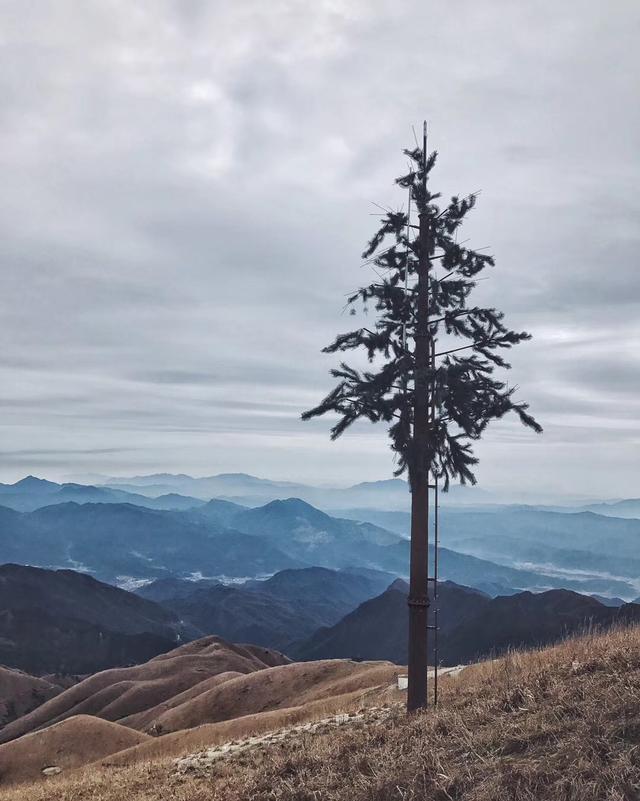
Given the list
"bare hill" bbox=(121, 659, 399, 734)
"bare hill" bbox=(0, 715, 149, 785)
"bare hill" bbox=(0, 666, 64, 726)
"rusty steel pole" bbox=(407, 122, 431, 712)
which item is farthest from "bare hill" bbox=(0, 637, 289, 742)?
"rusty steel pole" bbox=(407, 122, 431, 712)

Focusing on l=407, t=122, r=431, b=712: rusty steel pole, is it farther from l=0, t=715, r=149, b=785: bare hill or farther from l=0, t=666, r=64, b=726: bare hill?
l=0, t=666, r=64, b=726: bare hill

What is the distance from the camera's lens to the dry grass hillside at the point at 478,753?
7.71 meters

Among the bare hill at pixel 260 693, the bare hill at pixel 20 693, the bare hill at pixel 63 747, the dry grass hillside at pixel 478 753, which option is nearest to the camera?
the dry grass hillside at pixel 478 753

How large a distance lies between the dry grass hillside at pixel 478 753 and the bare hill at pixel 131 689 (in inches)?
2447

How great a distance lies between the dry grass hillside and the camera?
771 centimetres

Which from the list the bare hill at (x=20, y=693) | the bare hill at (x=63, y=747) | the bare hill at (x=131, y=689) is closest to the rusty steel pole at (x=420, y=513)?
the bare hill at (x=63, y=747)

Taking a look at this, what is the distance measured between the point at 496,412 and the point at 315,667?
38.4m

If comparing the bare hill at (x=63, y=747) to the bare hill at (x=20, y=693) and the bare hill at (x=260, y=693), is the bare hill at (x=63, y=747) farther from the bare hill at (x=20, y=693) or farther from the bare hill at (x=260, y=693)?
the bare hill at (x=20, y=693)

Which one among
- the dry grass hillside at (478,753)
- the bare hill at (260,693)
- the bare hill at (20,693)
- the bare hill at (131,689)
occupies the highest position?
the dry grass hillside at (478,753)

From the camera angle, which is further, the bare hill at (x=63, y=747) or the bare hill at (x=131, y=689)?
the bare hill at (x=131, y=689)

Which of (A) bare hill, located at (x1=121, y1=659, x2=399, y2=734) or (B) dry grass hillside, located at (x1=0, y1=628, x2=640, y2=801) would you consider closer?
(B) dry grass hillside, located at (x1=0, y1=628, x2=640, y2=801)

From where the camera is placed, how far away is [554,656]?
1486cm

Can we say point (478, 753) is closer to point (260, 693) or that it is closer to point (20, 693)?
point (260, 693)

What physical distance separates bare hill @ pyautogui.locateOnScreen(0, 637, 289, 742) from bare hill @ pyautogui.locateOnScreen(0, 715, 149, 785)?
33880 mm
